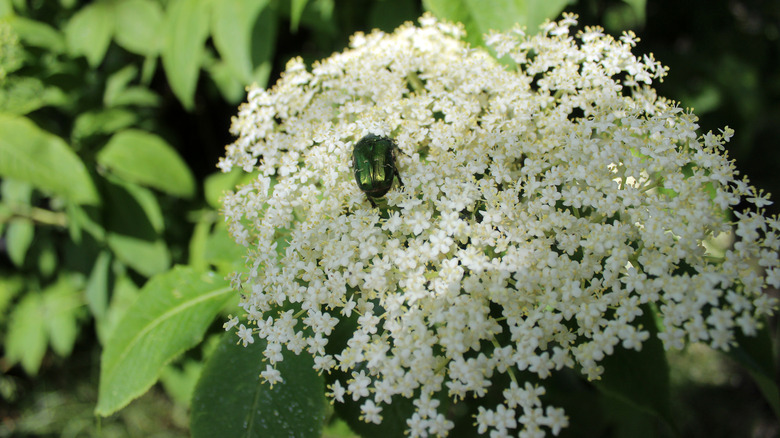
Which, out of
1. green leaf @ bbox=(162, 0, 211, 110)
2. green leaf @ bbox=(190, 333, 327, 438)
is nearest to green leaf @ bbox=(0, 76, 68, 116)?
green leaf @ bbox=(162, 0, 211, 110)

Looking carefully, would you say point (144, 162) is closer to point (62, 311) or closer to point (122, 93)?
point (122, 93)

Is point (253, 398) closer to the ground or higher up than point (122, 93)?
closer to the ground

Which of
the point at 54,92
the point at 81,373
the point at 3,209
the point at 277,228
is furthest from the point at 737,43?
the point at 81,373

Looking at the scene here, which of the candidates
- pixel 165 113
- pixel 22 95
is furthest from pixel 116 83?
pixel 165 113

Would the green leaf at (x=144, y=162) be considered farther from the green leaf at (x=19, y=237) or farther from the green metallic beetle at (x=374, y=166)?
the green metallic beetle at (x=374, y=166)

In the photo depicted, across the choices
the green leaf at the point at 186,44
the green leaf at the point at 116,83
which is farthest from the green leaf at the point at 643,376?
the green leaf at the point at 116,83
